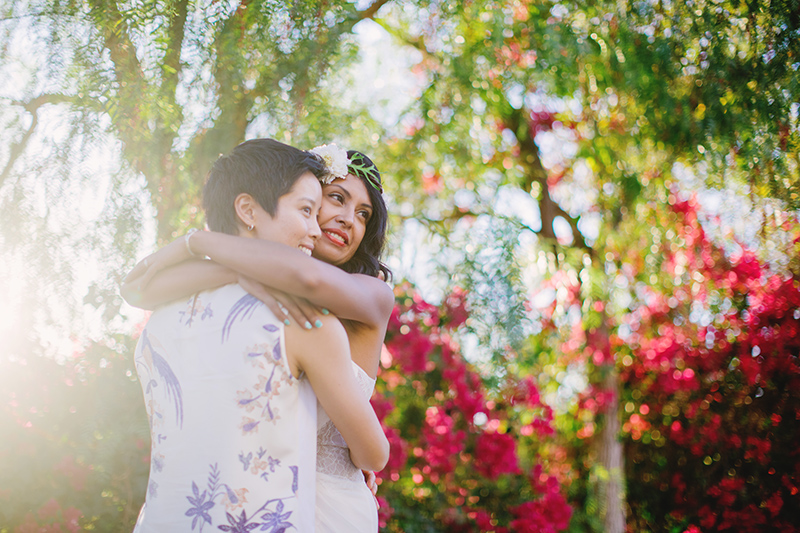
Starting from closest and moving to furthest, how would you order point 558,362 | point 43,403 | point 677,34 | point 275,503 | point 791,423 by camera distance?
point 275,503 → point 677,34 → point 43,403 → point 791,423 → point 558,362

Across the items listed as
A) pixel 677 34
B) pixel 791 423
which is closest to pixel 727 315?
pixel 791 423

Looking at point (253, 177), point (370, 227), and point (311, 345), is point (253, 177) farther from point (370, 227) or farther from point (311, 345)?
point (370, 227)

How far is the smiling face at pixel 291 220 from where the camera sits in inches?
51.7

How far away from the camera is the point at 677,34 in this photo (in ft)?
8.82

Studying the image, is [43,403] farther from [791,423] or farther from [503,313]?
[791,423]

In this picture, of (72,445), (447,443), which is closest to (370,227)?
(72,445)

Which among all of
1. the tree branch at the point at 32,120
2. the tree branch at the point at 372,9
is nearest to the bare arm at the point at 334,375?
the tree branch at the point at 32,120

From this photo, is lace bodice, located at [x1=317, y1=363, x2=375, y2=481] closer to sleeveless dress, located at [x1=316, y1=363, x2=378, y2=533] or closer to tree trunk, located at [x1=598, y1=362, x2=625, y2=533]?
sleeveless dress, located at [x1=316, y1=363, x2=378, y2=533]

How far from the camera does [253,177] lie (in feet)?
4.39

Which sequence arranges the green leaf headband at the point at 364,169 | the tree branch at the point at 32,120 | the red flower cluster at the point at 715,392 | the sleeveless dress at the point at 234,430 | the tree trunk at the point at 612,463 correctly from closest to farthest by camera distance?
the sleeveless dress at the point at 234,430, the green leaf headband at the point at 364,169, the tree branch at the point at 32,120, the red flower cluster at the point at 715,392, the tree trunk at the point at 612,463

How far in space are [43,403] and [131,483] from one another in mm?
627

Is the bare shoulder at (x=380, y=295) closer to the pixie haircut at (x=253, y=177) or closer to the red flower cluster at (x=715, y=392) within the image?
the pixie haircut at (x=253, y=177)

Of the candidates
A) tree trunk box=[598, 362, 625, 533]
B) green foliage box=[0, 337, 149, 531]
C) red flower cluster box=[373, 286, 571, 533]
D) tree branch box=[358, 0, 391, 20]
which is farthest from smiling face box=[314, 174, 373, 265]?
tree trunk box=[598, 362, 625, 533]

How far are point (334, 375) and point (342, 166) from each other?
91 centimetres
